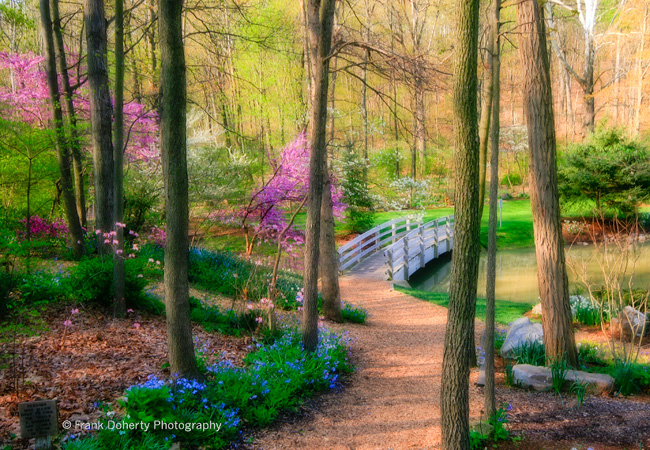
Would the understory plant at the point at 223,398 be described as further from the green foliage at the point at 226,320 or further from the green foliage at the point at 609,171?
the green foliage at the point at 609,171

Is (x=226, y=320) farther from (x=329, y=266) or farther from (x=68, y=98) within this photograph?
(x=68, y=98)

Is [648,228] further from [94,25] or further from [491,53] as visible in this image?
[94,25]

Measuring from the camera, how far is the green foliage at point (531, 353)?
6.18m

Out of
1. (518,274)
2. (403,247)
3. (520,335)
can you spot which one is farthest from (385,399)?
(518,274)

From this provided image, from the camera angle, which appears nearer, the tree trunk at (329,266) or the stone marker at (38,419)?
the stone marker at (38,419)

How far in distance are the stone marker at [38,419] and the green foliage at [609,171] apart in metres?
18.7

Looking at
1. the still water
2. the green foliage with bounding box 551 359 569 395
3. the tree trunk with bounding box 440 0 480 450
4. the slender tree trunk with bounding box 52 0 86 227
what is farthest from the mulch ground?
the still water

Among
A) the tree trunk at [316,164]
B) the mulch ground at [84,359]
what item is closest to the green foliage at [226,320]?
the mulch ground at [84,359]

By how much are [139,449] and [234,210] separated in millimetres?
9961

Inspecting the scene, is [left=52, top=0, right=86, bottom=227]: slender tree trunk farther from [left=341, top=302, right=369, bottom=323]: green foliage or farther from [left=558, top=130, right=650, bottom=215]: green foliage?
[left=558, top=130, right=650, bottom=215]: green foliage

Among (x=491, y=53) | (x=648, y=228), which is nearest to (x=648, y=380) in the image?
(x=491, y=53)

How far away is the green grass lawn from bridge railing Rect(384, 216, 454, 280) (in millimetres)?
1393

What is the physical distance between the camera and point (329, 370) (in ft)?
19.5

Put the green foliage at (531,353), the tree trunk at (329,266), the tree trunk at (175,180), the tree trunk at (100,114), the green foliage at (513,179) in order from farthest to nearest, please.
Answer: the green foliage at (513,179), the tree trunk at (329,266), the tree trunk at (100,114), the green foliage at (531,353), the tree trunk at (175,180)
